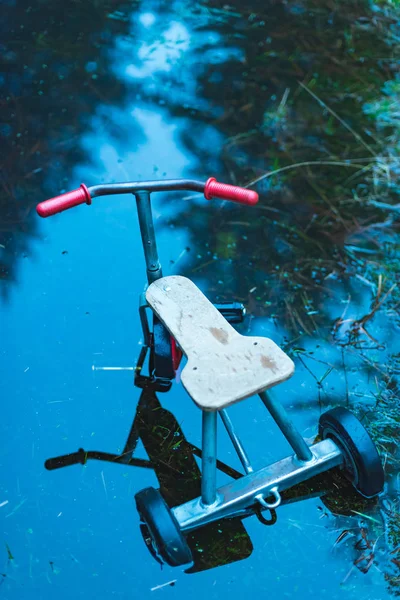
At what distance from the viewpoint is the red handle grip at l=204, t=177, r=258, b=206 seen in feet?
6.88

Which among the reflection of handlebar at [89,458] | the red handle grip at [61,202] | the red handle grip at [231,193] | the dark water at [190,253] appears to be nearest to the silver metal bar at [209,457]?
the dark water at [190,253]

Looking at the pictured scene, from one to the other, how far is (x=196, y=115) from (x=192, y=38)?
2.48ft

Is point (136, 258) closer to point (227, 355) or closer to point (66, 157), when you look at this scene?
point (66, 157)

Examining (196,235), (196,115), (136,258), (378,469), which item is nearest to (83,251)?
(136,258)

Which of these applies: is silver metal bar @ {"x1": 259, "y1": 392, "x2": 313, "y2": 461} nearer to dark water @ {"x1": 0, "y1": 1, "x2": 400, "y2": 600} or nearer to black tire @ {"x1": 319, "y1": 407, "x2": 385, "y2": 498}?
black tire @ {"x1": 319, "y1": 407, "x2": 385, "y2": 498}

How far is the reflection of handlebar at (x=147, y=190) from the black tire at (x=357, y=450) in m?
0.74

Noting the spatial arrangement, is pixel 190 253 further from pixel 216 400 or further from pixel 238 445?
pixel 216 400

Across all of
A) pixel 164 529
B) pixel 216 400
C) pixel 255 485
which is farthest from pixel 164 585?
pixel 216 400

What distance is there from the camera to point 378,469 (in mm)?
2217

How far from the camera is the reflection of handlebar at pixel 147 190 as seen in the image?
2096mm

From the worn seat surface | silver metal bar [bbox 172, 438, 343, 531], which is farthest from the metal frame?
the worn seat surface

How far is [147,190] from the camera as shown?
2.23 metres

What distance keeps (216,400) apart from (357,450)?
0.56 m

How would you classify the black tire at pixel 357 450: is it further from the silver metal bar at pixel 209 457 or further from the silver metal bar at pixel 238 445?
the silver metal bar at pixel 209 457
